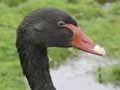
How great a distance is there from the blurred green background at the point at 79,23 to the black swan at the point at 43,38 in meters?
2.06

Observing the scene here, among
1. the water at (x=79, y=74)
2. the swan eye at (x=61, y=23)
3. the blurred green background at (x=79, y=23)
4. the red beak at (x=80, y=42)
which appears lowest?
the water at (x=79, y=74)

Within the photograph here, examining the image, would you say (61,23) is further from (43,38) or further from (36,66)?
(36,66)

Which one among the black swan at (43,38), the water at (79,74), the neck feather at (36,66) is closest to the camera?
the black swan at (43,38)

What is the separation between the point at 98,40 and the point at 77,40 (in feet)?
11.6

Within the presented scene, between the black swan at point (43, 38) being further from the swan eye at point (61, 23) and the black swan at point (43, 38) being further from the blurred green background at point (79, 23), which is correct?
the blurred green background at point (79, 23)

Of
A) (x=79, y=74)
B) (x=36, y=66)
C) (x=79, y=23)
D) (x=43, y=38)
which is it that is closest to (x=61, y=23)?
(x=43, y=38)

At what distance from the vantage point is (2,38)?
8133 millimetres

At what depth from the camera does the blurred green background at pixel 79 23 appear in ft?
23.7

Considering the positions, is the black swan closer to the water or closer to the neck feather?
the neck feather

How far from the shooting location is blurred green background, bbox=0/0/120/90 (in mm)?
7223

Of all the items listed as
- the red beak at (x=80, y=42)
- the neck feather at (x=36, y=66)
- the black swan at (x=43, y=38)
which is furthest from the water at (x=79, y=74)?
the red beak at (x=80, y=42)

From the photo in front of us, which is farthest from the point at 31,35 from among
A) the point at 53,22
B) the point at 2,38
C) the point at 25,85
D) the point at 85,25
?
the point at 85,25

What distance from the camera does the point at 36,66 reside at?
481 centimetres

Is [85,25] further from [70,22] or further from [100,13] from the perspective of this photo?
[70,22]
